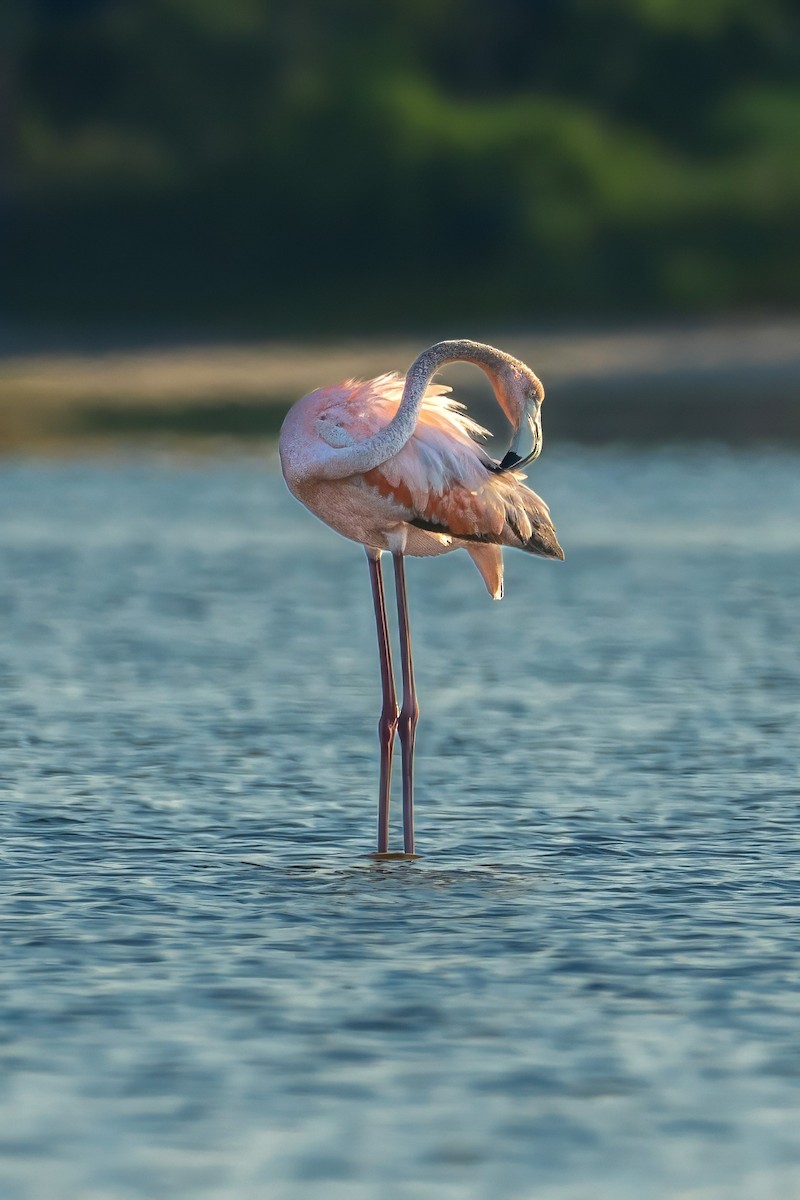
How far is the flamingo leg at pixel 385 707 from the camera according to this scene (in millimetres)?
8383

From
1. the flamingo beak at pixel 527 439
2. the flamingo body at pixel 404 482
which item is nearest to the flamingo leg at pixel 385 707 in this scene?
the flamingo body at pixel 404 482

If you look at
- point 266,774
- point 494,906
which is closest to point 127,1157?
point 494,906

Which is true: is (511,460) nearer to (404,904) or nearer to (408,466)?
(408,466)

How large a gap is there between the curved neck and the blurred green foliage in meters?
33.1

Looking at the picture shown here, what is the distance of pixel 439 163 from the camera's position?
4616 centimetres

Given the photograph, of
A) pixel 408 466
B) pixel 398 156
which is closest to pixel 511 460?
pixel 408 466

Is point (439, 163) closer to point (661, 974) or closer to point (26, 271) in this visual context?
→ point (26, 271)

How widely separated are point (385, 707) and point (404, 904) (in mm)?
1326

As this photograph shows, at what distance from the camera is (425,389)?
27.0 ft

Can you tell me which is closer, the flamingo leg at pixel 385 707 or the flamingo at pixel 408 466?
the flamingo at pixel 408 466

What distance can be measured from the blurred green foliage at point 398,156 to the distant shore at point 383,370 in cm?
317

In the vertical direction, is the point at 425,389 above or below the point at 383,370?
below

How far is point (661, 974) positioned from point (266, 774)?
11.1 feet

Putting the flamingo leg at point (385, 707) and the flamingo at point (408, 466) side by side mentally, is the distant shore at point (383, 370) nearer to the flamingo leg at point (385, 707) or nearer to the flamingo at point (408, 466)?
the flamingo leg at point (385, 707)
